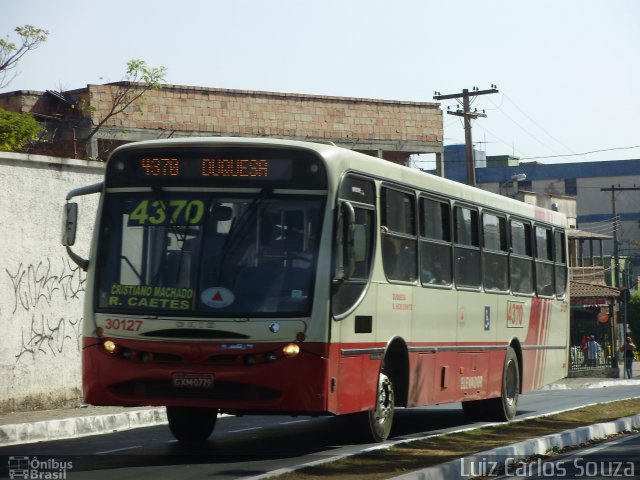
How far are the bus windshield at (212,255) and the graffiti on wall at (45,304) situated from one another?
6493 millimetres

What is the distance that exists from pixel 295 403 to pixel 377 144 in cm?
3648

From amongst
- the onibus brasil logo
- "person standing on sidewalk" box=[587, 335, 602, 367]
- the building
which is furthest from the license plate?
"person standing on sidewalk" box=[587, 335, 602, 367]

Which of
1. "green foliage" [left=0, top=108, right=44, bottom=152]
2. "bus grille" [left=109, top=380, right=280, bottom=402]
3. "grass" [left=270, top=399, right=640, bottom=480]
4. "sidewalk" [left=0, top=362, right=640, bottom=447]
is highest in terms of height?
"green foliage" [left=0, top=108, right=44, bottom=152]

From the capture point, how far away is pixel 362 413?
43.5 feet

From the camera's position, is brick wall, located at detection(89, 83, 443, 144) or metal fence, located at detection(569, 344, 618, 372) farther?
metal fence, located at detection(569, 344, 618, 372)

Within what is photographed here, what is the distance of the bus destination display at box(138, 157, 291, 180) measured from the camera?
39.1ft

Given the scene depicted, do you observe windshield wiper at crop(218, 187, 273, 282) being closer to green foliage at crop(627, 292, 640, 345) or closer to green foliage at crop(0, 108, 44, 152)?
green foliage at crop(0, 108, 44, 152)

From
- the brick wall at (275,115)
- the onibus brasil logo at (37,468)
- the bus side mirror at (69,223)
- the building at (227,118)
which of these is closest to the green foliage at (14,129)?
the building at (227,118)

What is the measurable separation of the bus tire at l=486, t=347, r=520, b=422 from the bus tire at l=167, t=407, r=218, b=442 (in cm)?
536

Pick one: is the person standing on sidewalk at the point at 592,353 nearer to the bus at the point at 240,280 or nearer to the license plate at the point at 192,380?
the bus at the point at 240,280

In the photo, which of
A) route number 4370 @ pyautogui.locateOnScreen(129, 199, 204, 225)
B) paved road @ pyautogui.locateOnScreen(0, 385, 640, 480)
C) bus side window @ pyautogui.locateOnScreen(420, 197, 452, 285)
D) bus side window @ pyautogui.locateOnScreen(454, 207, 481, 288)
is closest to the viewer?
paved road @ pyautogui.locateOnScreen(0, 385, 640, 480)

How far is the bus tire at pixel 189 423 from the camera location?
14008 mm

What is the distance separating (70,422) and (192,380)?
14.5ft

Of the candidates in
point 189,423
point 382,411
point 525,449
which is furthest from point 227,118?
point 525,449
